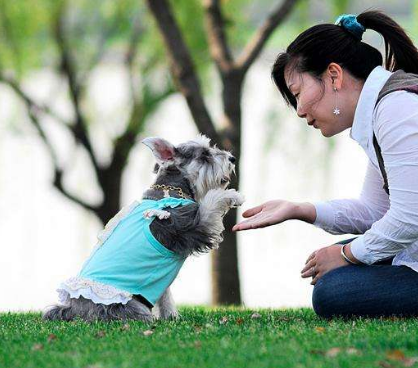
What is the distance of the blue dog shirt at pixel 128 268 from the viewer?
512 centimetres

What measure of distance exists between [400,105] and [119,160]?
8.87m

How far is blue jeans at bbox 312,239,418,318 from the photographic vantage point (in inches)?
197

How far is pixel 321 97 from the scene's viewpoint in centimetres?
495

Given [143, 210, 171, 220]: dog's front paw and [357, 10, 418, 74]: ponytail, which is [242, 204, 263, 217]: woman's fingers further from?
[357, 10, 418, 74]: ponytail

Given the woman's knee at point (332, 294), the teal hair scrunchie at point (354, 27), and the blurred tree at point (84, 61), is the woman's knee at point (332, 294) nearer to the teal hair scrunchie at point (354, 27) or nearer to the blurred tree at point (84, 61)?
the teal hair scrunchie at point (354, 27)

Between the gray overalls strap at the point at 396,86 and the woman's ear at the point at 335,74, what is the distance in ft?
0.86

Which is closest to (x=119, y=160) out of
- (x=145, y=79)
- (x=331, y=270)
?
(x=145, y=79)

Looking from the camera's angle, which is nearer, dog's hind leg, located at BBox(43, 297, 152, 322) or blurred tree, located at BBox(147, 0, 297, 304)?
dog's hind leg, located at BBox(43, 297, 152, 322)

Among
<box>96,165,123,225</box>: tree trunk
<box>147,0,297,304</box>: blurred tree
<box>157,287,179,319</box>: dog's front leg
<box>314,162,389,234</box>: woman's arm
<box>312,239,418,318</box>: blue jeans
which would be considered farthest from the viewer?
<box>96,165,123,225</box>: tree trunk

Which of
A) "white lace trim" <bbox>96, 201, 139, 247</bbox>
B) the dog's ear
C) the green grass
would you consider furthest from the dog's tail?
the dog's ear

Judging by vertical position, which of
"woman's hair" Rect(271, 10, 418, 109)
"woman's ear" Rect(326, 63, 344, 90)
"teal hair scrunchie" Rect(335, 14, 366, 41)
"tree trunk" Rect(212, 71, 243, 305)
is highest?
"teal hair scrunchie" Rect(335, 14, 366, 41)

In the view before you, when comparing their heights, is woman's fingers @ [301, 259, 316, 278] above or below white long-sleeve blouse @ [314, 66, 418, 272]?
below

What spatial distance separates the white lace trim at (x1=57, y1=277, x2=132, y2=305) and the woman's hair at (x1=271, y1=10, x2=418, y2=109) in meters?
1.66

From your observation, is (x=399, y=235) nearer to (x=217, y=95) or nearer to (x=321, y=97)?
(x=321, y=97)
